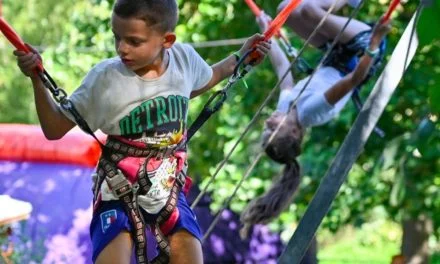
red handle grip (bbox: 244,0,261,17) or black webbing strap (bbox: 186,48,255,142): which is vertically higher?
black webbing strap (bbox: 186,48,255,142)

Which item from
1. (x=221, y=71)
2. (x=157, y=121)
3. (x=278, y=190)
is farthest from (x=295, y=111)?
(x=157, y=121)

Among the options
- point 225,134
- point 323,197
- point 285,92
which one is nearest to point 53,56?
point 225,134

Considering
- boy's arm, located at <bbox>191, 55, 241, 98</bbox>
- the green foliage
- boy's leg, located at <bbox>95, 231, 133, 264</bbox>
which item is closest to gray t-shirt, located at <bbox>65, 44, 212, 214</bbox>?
boy's leg, located at <bbox>95, 231, 133, 264</bbox>

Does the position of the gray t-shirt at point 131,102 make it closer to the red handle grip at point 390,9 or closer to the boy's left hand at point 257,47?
the boy's left hand at point 257,47

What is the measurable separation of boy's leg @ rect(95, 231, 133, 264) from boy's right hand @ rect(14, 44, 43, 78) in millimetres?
470

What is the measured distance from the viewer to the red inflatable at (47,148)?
6.99m

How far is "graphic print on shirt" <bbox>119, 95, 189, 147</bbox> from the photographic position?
3244mm

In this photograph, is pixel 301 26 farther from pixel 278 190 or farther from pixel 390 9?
pixel 278 190

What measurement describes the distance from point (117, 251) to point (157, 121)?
0.34m

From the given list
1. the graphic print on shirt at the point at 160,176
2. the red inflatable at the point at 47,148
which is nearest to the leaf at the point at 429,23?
the graphic print on shirt at the point at 160,176

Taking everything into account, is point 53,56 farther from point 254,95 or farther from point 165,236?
point 165,236

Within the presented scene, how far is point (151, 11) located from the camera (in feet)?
10.5

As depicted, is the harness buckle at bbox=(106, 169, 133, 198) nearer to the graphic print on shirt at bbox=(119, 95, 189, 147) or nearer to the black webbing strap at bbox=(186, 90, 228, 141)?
the graphic print on shirt at bbox=(119, 95, 189, 147)

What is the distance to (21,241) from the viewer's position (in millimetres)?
6555
